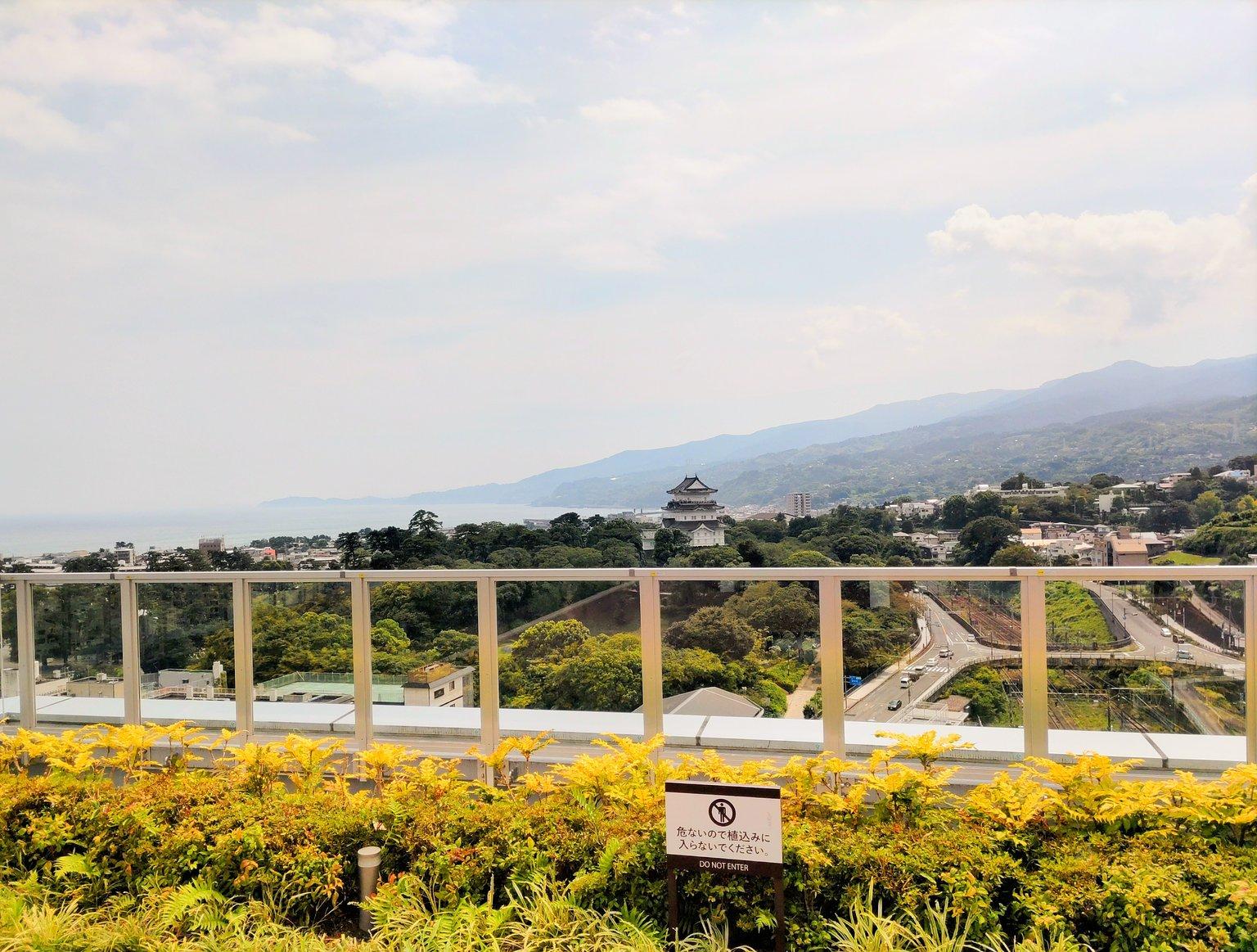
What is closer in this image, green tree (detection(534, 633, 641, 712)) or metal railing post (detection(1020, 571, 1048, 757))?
metal railing post (detection(1020, 571, 1048, 757))

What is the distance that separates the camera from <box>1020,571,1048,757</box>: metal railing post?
3.67 m

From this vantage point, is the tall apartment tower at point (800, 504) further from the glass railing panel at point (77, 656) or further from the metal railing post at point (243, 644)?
the glass railing panel at point (77, 656)

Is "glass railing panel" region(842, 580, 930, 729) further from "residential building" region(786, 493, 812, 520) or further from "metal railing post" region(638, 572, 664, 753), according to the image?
"residential building" region(786, 493, 812, 520)

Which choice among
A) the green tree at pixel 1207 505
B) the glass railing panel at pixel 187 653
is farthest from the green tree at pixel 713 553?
the green tree at pixel 1207 505

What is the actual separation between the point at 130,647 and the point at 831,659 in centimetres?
404

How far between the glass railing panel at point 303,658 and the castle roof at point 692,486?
9.70 m

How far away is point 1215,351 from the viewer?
12781 millimetres

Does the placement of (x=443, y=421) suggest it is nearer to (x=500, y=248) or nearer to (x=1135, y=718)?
(x=500, y=248)

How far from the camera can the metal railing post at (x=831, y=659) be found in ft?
12.6

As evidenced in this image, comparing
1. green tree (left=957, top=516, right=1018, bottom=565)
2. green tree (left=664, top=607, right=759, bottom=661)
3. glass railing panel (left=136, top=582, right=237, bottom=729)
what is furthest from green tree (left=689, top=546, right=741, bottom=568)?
glass railing panel (left=136, top=582, right=237, bottom=729)

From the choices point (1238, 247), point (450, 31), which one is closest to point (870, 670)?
point (450, 31)

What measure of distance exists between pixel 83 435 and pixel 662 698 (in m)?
13.7

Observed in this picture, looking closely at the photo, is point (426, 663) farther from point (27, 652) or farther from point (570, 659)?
point (27, 652)

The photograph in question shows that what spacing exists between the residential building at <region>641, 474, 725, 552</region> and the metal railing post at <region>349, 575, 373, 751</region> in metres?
5.69
